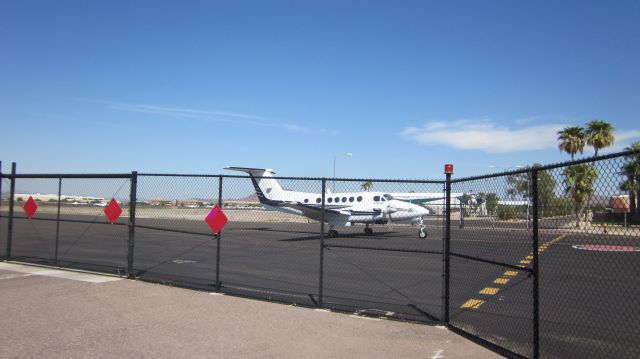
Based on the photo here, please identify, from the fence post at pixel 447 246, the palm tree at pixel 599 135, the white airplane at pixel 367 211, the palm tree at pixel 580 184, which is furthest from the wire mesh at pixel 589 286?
the palm tree at pixel 599 135

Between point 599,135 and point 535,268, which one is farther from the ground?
point 599,135

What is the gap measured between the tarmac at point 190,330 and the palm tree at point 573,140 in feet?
149

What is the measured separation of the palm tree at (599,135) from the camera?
44.1m

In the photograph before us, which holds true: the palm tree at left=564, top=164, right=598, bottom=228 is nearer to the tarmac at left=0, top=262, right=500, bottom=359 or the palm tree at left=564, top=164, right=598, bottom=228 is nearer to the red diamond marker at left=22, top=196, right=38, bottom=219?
the tarmac at left=0, top=262, right=500, bottom=359

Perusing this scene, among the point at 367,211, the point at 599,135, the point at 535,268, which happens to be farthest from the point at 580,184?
the point at 599,135

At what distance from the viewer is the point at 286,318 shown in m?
7.21

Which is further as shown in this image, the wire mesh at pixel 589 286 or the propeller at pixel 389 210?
the propeller at pixel 389 210

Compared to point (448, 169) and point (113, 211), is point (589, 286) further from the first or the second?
point (113, 211)

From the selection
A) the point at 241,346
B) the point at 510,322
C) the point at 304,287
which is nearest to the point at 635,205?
the point at 510,322

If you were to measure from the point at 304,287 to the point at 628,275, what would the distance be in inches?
369

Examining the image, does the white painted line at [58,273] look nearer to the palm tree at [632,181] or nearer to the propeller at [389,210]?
the palm tree at [632,181]

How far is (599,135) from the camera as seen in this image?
1746 inches

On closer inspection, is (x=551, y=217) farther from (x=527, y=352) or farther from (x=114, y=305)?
(x=114, y=305)

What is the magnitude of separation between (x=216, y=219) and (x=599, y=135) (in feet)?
150
